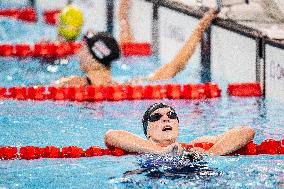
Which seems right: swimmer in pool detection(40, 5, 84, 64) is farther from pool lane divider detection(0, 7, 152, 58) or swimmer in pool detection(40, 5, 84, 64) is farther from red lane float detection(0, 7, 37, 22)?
red lane float detection(0, 7, 37, 22)

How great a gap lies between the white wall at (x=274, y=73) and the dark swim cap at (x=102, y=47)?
140cm

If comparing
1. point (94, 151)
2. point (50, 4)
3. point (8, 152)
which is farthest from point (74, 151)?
point (50, 4)

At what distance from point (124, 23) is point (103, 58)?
278 cm

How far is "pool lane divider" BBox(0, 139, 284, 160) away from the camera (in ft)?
18.7

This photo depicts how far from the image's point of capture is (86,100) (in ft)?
27.0

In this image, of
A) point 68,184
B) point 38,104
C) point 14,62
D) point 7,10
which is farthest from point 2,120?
point 7,10

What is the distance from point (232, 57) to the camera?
8.87 meters

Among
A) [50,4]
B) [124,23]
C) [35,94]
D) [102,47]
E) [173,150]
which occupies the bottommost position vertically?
[173,150]

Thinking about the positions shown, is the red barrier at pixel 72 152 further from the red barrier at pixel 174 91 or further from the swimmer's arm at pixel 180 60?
the swimmer's arm at pixel 180 60

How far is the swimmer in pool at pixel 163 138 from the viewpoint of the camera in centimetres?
534

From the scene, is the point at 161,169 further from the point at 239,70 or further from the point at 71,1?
the point at 71,1

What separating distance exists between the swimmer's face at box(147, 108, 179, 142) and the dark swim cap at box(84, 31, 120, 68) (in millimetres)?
2738

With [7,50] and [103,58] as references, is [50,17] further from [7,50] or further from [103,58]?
[103,58]

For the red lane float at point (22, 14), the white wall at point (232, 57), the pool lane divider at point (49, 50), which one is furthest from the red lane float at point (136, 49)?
the red lane float at point (22, 14)
